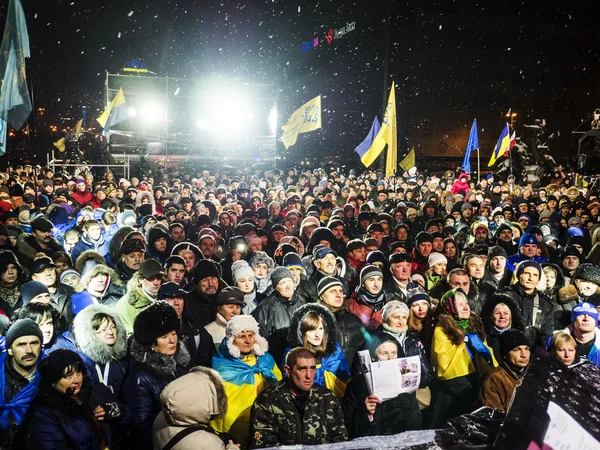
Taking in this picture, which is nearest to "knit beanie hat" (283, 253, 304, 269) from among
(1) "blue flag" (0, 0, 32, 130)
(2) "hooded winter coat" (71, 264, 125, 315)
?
(2) "hooded winter coat" (71, 264, 125, 315)

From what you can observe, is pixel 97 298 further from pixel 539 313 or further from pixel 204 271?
pixel 539 313

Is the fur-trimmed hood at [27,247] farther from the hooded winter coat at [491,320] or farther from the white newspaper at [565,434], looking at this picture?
the white newspaper at [565,434]

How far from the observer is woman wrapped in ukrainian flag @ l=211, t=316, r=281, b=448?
3.63 metres

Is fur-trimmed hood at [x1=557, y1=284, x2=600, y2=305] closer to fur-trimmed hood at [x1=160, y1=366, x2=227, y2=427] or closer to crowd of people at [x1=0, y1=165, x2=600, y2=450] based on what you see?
crowd of people at [x1=0, y1=165, x2=600, y2=450]

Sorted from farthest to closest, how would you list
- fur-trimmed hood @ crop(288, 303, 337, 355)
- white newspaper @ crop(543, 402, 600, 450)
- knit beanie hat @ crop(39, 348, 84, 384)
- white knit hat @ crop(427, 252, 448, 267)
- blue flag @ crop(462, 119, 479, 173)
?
1. blue flag @ crop(462, 119, 479, 173)
2. white knit hat @ crop(427, 252, 448, 267)
3. fur-trimmed hood @ crop(288, 303, 337, 355)
4. knit beanie hat @ crop(39, 348, 84, 384)
5. white newspaper @ crop(543, 402, 600, 450)

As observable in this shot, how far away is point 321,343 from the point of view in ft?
13.7

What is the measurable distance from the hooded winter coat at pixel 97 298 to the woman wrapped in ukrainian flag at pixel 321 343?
214cm

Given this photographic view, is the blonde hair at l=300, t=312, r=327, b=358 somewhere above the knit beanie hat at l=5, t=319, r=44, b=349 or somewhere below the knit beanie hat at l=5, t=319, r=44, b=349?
below

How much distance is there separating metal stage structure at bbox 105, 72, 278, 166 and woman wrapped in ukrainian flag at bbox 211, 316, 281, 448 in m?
21.2

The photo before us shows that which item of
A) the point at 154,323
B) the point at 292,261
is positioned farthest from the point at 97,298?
the point at 292,261

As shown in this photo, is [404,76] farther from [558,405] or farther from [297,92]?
[558,405]

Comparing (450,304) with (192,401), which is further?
(450,304)

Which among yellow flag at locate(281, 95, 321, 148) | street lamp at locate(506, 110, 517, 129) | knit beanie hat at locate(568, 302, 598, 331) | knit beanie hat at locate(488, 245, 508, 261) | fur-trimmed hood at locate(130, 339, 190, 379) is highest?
street lamp at locate(506, 110, 517, 129)

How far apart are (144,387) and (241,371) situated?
2.17 ft
